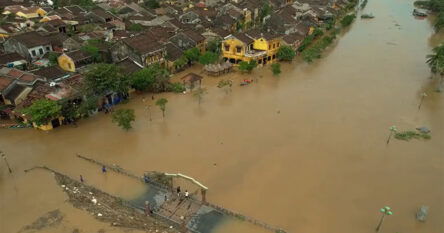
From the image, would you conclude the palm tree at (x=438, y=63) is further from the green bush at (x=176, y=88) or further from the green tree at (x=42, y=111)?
the green tree at (x=42, y=111)

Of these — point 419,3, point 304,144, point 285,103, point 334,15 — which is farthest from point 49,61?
point 419,3

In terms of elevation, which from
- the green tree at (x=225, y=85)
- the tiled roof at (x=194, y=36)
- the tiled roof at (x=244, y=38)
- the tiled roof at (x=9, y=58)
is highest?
the tiled roof at (x=244, y=38)

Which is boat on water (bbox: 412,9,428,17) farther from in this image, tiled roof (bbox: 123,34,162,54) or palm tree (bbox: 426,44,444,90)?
tiled roof (bbox: 123,34,162,54)

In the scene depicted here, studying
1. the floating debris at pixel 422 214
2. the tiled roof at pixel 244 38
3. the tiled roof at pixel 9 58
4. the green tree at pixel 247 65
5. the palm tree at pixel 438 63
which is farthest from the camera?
the tiled roof at pixel 244 38

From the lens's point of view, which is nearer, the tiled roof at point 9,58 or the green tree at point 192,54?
the tiled roof at point 9,58

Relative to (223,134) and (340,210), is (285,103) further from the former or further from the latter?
(340,210)

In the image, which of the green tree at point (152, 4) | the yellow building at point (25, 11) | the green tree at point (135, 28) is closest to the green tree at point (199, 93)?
the green tree at point (135, 28)

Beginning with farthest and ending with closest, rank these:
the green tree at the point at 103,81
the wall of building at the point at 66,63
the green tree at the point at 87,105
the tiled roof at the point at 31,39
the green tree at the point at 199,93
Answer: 1. the tiled roof at the point at 31,39
2. the wall of building at the point at 66,63
3. the green tree at the point at 199,93
4. the green tree at the point at 103,81
5. the green tree at the point at 87,105
